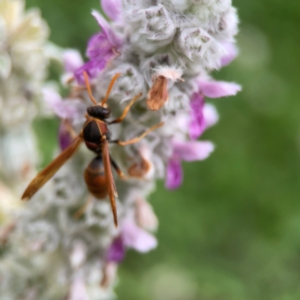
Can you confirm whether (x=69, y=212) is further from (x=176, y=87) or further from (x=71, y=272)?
(x=176, y=87)

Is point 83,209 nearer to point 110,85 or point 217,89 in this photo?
point 110,85

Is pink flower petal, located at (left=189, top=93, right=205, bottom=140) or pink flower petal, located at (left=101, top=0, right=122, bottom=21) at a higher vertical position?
pink flower petal, located at (left=101, top=0, right=122, bottom=21)

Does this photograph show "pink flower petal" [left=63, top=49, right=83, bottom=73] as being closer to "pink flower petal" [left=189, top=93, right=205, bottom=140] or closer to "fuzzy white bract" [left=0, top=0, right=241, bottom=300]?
"fuzzy white bract" [left=0, top=0, right=241, bottom=300]

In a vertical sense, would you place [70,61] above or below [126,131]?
above

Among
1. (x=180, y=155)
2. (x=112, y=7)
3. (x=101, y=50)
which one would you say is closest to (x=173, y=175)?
(x=180, y=155)

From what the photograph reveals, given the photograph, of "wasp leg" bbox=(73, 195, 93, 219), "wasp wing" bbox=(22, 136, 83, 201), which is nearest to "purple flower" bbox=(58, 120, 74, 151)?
"wasp wing" bbox=(22, 136, 83, 201)

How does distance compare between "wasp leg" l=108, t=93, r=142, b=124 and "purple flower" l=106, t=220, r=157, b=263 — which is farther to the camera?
"purple flower" l=106, t=220, r=157, b=263
